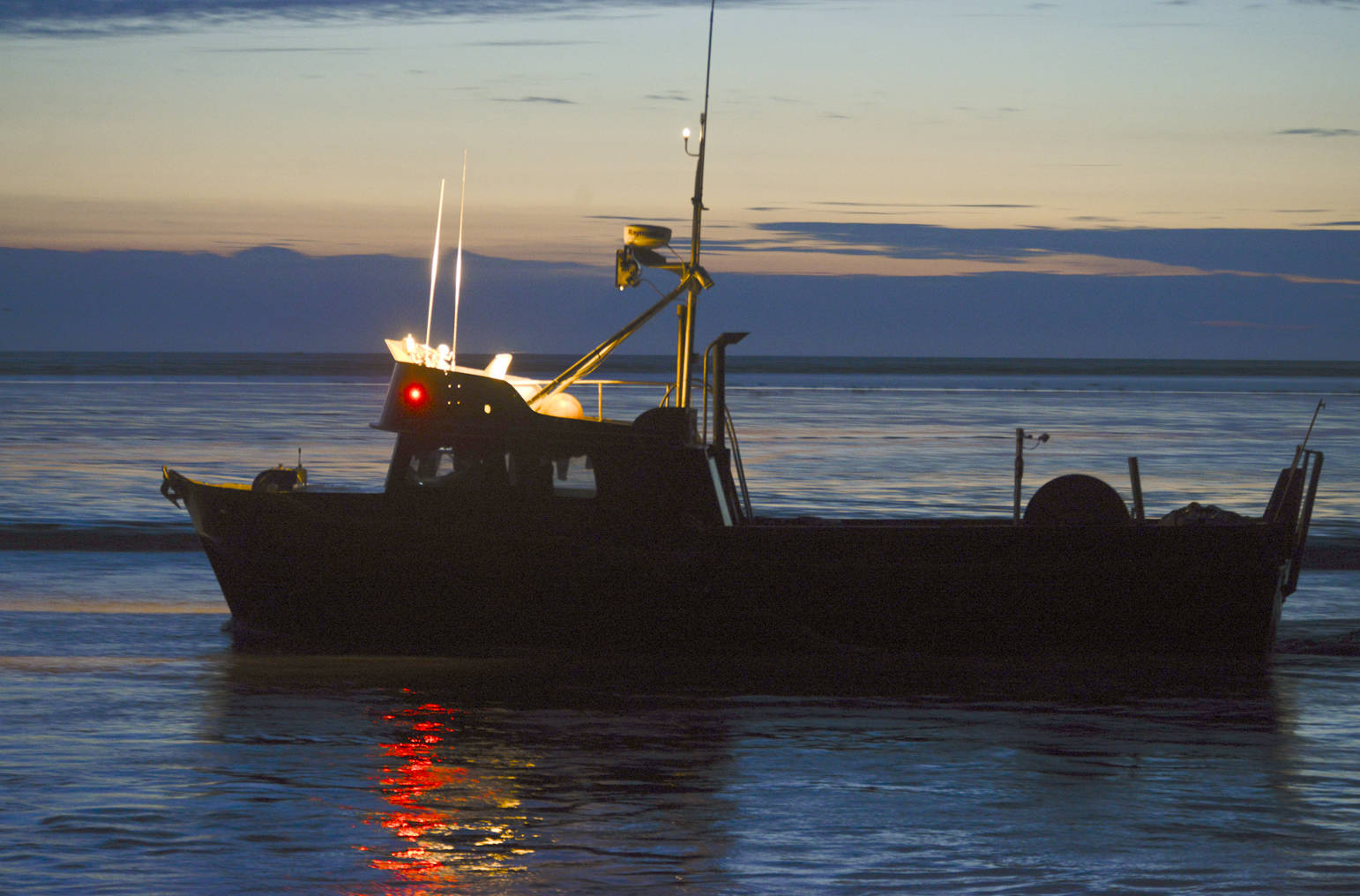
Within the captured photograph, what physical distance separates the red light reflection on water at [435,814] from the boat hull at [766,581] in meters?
1.72

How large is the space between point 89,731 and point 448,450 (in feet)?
9.80

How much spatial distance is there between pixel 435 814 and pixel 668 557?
3.44m

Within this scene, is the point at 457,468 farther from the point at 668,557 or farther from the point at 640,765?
the point at 640,765

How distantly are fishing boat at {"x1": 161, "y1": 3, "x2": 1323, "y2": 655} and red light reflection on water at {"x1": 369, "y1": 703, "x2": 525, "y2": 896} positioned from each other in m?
1.75

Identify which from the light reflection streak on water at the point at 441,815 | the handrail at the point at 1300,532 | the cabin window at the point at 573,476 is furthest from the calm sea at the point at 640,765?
the cabin window at the point at 573,476

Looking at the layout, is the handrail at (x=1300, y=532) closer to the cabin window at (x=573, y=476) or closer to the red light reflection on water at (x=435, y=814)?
the cabin window at (x=573, y=476)

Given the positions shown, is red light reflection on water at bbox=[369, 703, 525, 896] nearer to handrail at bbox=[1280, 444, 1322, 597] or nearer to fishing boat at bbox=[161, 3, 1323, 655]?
fishing boat at bbox=[161, 3, 1323, 655]

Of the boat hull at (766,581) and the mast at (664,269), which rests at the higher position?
the mast at (664,269)

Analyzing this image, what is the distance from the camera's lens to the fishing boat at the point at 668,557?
381 inches

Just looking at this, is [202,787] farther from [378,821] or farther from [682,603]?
[682,603]

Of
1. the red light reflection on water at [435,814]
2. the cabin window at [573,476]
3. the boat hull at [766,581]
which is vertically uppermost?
the cabin window at [573,476]

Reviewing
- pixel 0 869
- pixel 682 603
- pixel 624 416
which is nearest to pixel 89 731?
pixel 0 869

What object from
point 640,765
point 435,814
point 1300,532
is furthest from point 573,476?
point 1300,532

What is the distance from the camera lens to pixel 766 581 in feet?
31.8
